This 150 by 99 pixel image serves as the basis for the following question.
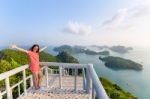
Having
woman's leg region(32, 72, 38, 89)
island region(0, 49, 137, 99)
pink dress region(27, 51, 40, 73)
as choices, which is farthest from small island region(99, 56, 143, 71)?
pink dress region(27, 51, 40, 73)

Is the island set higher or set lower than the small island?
higher

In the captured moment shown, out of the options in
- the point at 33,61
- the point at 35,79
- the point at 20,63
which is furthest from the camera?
the point at 20,63

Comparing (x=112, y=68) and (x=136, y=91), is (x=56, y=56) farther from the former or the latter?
(x=112, y=68)

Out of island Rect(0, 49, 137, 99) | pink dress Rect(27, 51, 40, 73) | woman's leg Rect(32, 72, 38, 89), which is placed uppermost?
pink dress Rect(27, 51, 40, 73)

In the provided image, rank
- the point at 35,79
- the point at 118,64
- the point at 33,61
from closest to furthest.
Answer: the point at 33,61, the point at 35,79, the point at 118,64

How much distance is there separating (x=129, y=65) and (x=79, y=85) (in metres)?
83.7

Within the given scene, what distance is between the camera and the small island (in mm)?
89812

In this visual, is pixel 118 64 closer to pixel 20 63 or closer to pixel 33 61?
pixel 20 63

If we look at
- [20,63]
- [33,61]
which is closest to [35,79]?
[33,61]

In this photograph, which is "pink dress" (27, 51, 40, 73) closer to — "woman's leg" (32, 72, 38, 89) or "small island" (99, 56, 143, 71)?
"woman's leg" (32, 72, 38, 89)

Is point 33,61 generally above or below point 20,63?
above

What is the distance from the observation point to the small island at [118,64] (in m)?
89.8

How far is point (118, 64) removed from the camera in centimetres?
9088

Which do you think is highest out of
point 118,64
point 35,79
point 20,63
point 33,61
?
point 33,61
